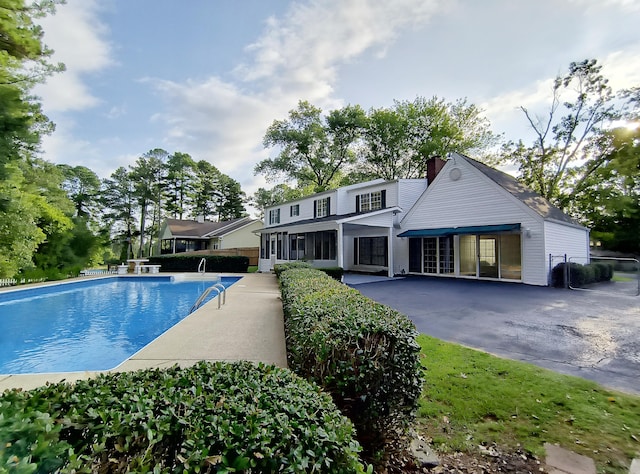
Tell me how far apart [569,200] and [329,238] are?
62.5 feet

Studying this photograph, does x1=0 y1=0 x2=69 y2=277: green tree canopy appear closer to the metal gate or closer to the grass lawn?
the grass lawn

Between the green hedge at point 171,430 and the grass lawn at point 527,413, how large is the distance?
208cm

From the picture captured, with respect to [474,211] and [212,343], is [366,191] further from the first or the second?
[212,343]

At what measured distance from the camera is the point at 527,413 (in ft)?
11.4

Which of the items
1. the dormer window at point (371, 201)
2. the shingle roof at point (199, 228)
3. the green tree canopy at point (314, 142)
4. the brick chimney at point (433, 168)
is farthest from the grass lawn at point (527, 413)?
the shingle roof at point (199, 228)

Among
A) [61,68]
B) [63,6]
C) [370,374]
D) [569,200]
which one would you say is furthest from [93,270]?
[569,200]

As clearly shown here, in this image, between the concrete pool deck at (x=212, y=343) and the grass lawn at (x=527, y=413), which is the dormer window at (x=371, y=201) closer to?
the concrete pool deck at (x=212, y=343)

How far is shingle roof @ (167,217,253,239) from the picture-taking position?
35.5m

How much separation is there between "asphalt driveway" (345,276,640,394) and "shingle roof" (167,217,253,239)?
27.1 metres

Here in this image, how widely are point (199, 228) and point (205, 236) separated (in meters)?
2.33

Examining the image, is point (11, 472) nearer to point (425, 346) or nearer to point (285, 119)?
point (425, 346)

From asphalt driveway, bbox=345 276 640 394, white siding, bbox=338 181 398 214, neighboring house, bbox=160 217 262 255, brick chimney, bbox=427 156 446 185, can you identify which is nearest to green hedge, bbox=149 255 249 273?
white siding, bbox=338 181 398 214

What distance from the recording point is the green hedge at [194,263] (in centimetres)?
2402

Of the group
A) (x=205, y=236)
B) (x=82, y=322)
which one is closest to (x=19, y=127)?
(x=82, y=322)
